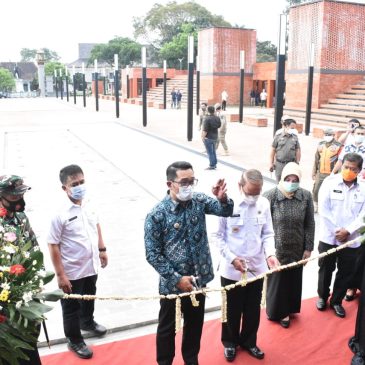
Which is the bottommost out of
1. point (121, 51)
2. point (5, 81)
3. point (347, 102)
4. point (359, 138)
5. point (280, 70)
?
point (359, 138)

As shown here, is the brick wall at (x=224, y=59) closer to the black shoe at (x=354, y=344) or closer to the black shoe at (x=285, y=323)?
the black shoe at (x=285, y=323)

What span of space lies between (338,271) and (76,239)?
2.49 m

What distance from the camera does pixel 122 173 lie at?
1139 cm

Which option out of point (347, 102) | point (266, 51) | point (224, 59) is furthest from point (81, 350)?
point (266, 51)

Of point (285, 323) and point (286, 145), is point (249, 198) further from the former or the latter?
point (286, 145)

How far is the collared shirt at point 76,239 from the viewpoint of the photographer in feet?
12.2

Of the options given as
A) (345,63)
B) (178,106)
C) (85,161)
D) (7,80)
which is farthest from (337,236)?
(7,80)

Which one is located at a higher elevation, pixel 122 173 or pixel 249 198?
pixel 249 198

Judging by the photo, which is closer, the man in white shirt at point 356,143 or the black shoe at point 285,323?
the black shoe at point 285,323

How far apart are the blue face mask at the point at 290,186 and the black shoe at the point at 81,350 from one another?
6.99 feet

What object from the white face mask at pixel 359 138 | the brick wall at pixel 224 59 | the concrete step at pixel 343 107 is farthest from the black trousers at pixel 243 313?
the brick wall at pixel 224 59

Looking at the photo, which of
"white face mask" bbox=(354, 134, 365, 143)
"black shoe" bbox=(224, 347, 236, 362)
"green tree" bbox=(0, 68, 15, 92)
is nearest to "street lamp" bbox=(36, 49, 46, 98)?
"green tree" bbox=(0, 68, 15, 92)

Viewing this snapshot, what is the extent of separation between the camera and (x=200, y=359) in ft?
12.6

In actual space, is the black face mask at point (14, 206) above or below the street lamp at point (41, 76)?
below
